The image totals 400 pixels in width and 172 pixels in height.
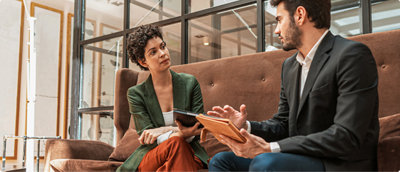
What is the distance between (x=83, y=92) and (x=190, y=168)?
3.31 metres

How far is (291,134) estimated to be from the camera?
1.39m

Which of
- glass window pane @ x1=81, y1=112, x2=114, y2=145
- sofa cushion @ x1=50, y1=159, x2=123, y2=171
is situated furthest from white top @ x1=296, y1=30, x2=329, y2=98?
glass window pane @ x1=81, y1=112, x2=114, y2=145

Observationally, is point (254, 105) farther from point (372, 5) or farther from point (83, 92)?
point (83, 92)

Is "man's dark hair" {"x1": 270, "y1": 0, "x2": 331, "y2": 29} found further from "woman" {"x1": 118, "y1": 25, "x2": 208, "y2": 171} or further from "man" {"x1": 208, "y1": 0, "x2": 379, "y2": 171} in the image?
"woman" {"x1": 118, "y1": 25, "x2": 208, "y2": 171}

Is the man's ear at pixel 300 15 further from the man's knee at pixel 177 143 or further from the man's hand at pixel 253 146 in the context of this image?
the man's knee at pixel 177 143

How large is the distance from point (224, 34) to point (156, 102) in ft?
4.77

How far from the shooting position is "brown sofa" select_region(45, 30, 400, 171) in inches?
73.8

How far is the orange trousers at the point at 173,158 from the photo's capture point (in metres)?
1.79

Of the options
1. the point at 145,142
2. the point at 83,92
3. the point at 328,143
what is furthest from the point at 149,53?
the point at 83,92

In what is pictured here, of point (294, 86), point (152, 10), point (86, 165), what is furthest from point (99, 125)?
point (294, 86)

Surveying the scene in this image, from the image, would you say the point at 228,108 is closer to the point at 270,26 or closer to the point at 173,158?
the point at 173,158

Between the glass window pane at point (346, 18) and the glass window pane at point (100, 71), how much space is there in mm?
2572

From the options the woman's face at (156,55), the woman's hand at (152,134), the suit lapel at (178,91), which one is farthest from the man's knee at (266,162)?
the woman's face at (156,55)

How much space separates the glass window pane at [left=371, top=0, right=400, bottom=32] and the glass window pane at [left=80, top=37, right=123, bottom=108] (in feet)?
9.36
